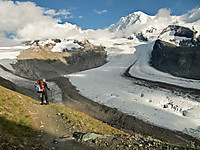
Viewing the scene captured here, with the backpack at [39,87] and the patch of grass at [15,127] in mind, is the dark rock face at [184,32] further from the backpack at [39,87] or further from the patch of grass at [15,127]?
the patch of grass at [15,127]

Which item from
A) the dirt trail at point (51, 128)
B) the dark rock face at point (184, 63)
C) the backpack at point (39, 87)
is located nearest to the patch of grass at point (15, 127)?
the dirt trail at point (51, 128)

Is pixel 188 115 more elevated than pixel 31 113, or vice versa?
pixel 31 113

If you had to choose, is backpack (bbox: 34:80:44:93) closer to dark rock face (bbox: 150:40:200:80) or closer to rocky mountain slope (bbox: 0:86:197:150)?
rocky mountain slope (bbox: 0:86:197:150)

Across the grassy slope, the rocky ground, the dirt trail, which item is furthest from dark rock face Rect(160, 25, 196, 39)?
the grassy slope

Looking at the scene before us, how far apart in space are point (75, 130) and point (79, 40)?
457 feet

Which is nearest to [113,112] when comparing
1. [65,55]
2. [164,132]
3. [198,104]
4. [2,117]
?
[164,132]

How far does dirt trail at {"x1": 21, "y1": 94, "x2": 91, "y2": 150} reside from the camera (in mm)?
6676

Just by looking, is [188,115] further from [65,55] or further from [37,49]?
[65,55]

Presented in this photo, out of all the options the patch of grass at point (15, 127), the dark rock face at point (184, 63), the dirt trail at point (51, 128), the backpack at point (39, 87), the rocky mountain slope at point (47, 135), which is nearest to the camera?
the patch of grass at point (15, 127)

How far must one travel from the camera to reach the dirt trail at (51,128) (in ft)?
21.9

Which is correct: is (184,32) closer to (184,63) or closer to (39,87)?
(184,63)

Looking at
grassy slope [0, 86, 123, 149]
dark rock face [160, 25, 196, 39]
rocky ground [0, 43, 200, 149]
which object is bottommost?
rocky ground [0, 43, 200, 149]

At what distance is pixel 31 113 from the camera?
31.3 ft

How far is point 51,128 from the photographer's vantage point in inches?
330
